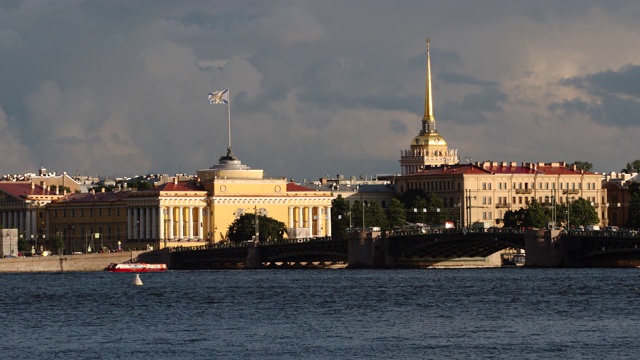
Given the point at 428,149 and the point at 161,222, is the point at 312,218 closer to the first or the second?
the point at 161,222

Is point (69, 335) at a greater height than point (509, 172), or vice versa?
point (509, 172)

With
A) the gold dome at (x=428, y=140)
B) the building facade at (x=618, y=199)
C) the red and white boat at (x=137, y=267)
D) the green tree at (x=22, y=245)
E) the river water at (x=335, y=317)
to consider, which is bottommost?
the river water at (x=335, y=317)

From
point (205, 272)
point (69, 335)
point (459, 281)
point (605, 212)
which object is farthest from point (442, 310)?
point (605, 212)

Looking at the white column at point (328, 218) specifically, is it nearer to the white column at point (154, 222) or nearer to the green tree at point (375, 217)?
the green tree at point (375, 217)

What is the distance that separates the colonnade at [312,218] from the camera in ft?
441

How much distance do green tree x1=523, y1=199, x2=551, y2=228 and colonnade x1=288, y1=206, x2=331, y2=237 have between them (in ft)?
45.1

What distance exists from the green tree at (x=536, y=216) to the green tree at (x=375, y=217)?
976cm

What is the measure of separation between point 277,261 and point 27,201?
36.2 m

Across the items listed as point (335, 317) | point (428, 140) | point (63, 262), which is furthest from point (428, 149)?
point (335, 317)

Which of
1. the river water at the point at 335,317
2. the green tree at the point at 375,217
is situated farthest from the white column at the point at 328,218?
the river water at the point at 335,317

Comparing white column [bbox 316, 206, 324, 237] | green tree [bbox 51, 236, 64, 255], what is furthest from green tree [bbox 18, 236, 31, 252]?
white column [bbox 316, 206, 324, 237]

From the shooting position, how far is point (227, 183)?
131m

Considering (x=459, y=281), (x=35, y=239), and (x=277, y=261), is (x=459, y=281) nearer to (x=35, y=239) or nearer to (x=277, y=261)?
(x=277, y=261)

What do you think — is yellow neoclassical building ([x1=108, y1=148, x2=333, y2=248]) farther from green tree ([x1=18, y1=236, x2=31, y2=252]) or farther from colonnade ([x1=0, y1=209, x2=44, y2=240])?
colonnade ([x1=0, y1=209, x2=44, y2=240])
